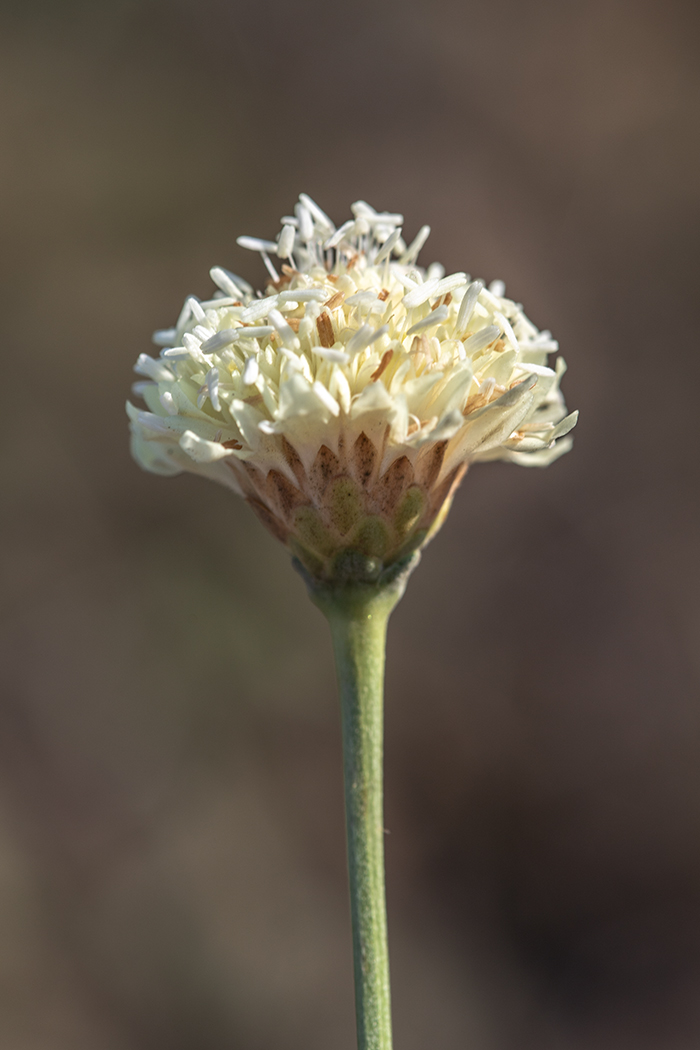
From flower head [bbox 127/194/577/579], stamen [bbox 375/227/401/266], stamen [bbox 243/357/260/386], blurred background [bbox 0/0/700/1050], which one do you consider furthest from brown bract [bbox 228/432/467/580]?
blurred background [bbox 0/0/700/1050]

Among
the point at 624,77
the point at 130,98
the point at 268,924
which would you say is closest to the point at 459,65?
the point at 624,77

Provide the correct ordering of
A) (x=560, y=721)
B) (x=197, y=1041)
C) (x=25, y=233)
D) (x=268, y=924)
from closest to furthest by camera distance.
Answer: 1. (x=197, y=1041)
2. (x=268, y=924)
3. (x=560, y=721)
4. (x=25, y=233)

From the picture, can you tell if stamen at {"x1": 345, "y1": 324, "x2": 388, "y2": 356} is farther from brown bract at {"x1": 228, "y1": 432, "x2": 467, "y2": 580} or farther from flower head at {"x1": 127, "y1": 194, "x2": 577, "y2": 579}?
brown bract at {"x1": 228, "y1": 432, "x2": 467, "y2": 580}

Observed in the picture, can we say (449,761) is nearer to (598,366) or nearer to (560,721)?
(560,721)

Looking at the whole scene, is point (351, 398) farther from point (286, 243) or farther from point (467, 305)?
point (286, 243)

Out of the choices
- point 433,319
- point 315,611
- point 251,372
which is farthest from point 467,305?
point 315,611

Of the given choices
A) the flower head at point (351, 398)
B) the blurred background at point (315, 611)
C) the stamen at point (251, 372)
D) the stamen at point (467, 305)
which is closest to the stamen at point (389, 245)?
the flower head at point (351, 398)

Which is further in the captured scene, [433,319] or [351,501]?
[351,501]
